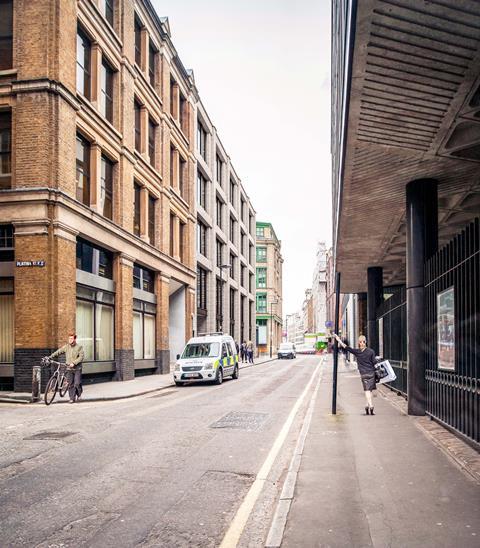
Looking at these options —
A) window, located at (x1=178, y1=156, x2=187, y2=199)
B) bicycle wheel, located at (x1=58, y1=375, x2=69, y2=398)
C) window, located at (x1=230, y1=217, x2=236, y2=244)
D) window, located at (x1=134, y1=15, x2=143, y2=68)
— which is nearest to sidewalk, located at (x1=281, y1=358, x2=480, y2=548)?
bicycle wheel, located at (x1=58, y1=375, x2=69, y2=398)

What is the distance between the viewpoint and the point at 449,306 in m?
10.3

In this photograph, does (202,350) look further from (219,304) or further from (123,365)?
(219,304)

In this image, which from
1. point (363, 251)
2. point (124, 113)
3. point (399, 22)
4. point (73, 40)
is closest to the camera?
point (399, 22)

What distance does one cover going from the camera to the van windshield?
24.6 m

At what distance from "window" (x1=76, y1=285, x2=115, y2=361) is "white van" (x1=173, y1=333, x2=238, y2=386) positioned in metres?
3.31

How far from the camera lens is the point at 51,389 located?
17141mm

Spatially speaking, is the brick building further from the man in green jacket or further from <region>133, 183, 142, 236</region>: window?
the man in green jacket

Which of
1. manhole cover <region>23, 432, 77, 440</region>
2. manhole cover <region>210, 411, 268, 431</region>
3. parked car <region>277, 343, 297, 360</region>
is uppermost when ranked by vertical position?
manhole cover <region>23, 432, 77, 440</region>

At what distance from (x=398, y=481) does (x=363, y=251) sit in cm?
1804

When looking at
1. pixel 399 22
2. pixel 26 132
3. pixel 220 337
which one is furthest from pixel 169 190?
pixel 399 22

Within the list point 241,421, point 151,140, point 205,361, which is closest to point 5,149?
point 205,361

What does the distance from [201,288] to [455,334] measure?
123 ft

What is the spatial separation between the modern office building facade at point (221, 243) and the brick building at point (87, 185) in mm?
10295

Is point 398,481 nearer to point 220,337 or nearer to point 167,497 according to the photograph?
point 167,497
